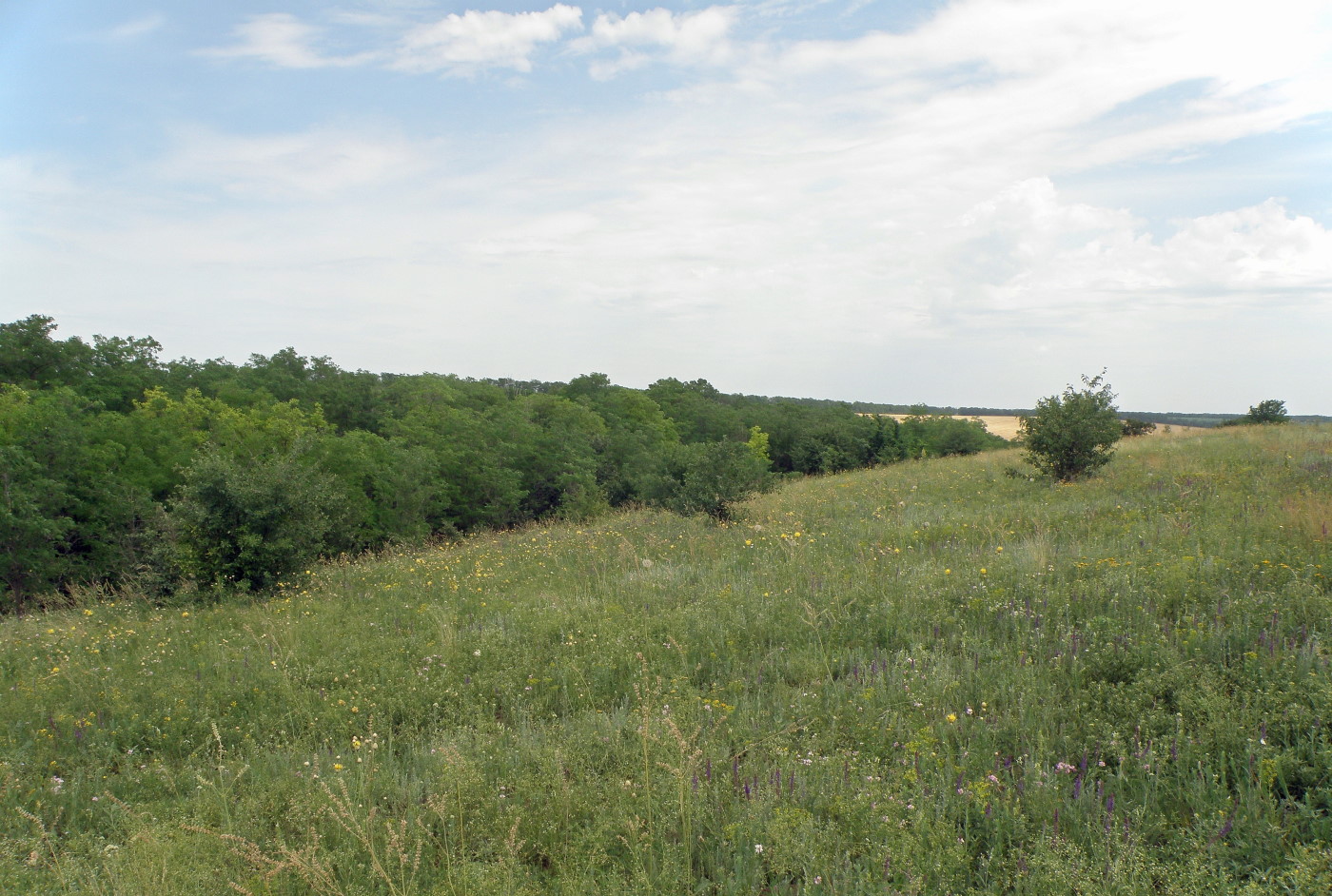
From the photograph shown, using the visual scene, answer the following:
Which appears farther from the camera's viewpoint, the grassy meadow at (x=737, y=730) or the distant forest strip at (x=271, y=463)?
the distant forest strip at (x=271, y=463)

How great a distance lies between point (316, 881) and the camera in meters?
2.64

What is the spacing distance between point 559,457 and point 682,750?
42.8 m

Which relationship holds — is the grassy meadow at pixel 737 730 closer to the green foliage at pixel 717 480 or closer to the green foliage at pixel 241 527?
the green foliage at pixel 241 527

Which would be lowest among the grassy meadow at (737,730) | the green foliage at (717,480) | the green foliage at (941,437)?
the grassy meadow at (737,730)

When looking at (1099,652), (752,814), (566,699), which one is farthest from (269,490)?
(1099,652)

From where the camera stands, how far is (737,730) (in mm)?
3795

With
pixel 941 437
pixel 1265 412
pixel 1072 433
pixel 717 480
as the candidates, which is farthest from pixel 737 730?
pixel 941 437

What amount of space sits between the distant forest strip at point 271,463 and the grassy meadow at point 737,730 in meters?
2.41

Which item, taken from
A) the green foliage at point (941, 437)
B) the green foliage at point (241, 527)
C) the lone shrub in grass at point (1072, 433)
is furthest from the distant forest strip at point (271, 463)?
Result: the lone shrub in grass at point (1072, 433)

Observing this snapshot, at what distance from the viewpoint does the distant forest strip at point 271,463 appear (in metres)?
9.90

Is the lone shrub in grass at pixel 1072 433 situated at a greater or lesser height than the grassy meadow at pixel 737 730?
greater

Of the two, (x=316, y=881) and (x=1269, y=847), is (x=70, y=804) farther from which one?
(x=1269, y=847)

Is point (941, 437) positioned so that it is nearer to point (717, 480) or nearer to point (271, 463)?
point (717, 480)

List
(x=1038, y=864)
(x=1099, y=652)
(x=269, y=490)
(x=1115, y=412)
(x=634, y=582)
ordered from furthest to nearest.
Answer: (x=1115, y=412) < (x=269, y=490) < (x=634, y=582) < (x=1099, y=652) < (x=1038, y=864)
